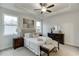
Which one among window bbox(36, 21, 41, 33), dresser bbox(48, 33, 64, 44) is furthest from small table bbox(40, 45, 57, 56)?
window bbox(36, 21, 41, 33)

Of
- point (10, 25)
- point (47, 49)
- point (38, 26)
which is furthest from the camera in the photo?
point (38, 26)

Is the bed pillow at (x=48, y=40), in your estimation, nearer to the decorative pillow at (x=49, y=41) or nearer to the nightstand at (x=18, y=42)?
the decorative pillow at (x=49, y=41)

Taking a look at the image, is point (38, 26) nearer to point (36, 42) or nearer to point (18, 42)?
point (36, 42)

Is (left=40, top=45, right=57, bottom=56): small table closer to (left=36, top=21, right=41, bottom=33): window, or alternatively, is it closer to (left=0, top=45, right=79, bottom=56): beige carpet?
(left=0, top=45, right=79, bottom=56): beige carpet

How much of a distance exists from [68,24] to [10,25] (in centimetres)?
135

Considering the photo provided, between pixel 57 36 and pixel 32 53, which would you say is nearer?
pixel 32 53

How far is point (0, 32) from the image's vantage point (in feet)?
4.70

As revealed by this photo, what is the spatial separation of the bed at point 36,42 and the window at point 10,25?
0.33m

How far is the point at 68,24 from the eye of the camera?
1.55 m

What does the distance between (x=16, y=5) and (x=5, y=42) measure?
86 centimetres

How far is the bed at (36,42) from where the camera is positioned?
1.46 meters

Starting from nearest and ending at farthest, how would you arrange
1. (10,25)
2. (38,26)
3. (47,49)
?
1. (47,49)
2. (10,25)
3. (38,26)

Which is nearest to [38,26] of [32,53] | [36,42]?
[36,42]

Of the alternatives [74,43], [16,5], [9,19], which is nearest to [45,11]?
[16,5]
